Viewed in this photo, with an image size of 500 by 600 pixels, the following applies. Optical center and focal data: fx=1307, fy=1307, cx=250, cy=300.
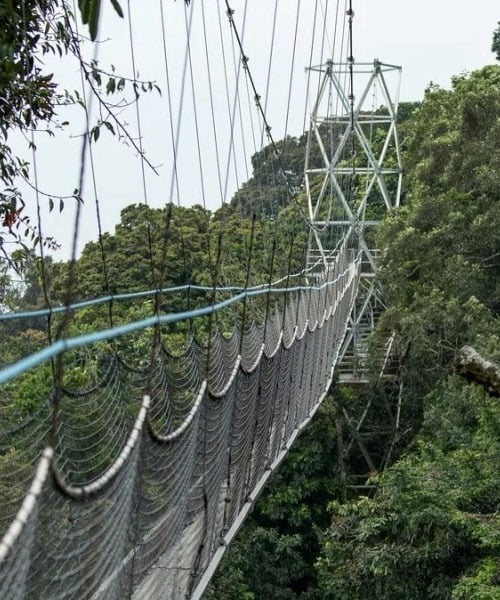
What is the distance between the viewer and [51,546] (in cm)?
163

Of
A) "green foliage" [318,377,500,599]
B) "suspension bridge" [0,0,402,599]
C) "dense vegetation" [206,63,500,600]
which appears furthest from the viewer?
"dense vegetation" [206,63,500,600]

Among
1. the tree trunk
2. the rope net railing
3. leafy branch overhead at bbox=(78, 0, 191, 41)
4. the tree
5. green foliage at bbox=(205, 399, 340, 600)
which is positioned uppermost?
the tree

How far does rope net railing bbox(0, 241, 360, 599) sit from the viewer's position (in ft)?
5.27

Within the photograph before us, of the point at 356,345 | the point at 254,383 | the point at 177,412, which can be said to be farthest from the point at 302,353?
the point at 356,345

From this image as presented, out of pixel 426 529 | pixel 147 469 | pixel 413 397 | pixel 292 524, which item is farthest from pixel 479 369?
pixel 413 397

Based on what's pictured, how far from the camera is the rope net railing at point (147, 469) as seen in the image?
161 centimetres

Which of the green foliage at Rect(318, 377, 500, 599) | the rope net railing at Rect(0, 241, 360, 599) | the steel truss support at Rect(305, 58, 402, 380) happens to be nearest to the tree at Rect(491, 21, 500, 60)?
the steel truss support at Rect(305, 58, 402, 380)

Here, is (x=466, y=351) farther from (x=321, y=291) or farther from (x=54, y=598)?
(x=54, y=598)

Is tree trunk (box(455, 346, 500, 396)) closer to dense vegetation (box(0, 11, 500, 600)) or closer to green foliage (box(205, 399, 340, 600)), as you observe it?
dense vegetation (box(0, 11, 500, 600))

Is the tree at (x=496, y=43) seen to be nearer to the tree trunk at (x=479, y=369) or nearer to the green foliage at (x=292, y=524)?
the green foliage at (x=292, y=524)

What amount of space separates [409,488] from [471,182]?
3.57 meters

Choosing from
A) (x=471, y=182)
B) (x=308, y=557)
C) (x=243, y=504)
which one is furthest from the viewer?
(x=308, y=557)

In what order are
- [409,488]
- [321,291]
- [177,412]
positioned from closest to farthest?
[177,412]
[321,291]
[409,488]

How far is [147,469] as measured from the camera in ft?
7.02
